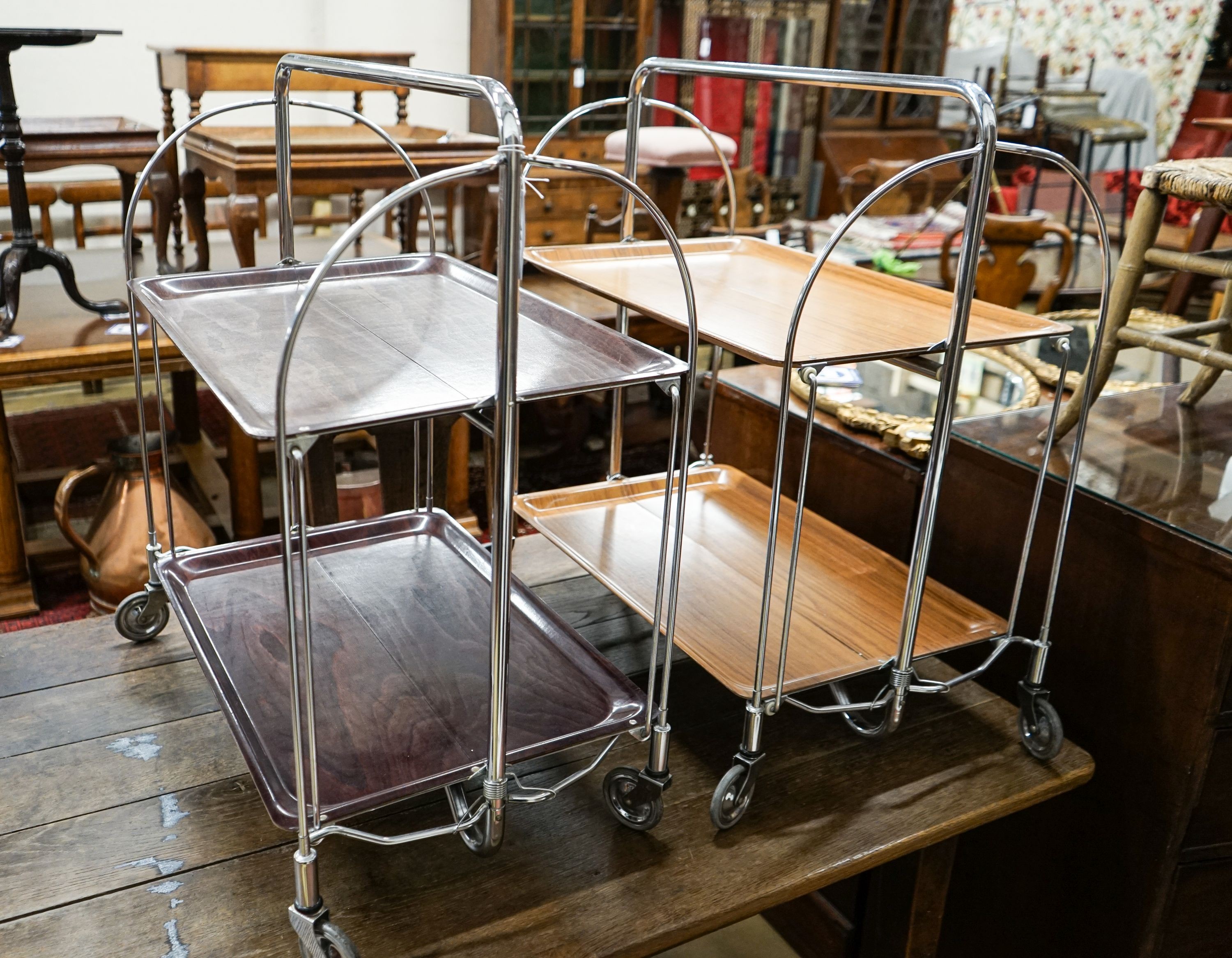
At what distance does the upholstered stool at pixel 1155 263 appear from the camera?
1555 millimetres

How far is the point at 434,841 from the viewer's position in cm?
123

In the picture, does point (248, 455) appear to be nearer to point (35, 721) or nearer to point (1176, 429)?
point (35, 721)

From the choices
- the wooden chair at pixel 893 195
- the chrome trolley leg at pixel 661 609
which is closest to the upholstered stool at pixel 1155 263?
the chrome trolley leg at pixel 661 609

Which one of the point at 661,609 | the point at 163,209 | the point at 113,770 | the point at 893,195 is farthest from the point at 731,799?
the point at 893,195

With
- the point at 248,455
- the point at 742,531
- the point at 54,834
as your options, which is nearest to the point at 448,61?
the point at 248,455

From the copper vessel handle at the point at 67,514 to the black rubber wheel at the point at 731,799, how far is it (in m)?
1.46

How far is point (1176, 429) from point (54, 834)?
170 cm

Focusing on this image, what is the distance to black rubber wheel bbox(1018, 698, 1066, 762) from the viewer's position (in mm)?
1397

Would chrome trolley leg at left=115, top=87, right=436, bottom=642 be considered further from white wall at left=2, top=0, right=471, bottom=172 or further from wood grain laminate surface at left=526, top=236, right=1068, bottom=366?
white wall at left=2, top=0, right=471, bottom=172

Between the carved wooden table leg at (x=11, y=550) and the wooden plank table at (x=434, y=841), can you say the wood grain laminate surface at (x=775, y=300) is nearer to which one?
the wooden plank table at (x=434, y=841)

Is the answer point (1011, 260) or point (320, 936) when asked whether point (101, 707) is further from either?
point (1011, 260)

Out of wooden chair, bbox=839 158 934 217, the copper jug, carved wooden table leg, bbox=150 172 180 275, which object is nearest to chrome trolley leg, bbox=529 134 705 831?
the copper jug

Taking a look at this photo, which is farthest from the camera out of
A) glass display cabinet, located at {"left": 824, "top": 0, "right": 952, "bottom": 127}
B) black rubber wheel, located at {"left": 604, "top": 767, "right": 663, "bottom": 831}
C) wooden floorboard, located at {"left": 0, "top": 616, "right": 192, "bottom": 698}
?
glass display cabinet, located at {"left": 824, "top": 0, "right": 952, "bottom": 127}

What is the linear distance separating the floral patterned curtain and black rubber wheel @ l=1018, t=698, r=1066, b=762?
669cm
